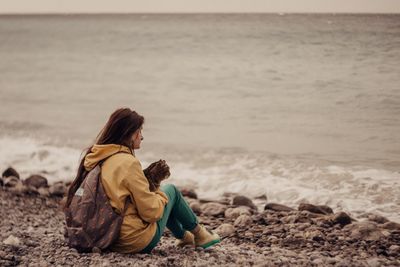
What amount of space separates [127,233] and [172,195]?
462 millimetres

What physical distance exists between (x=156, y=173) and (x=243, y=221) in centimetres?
250

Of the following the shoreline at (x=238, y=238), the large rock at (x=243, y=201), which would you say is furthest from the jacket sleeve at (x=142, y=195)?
the large rock at (x=243, y=201)

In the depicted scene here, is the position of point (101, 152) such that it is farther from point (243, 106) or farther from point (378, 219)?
point (243, 106)

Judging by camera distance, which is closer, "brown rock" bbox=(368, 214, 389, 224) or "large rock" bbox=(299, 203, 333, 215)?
"brown rock" bbox=(368, 214, 389, 224)

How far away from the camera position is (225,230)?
5848 mm

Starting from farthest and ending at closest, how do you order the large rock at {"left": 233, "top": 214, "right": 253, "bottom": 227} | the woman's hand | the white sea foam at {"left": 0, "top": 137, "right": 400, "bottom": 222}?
1. the white sea foam at {"left": 0, "top": 137, "right": 400, "bottom": 222}
2. the large rock at {"left": 233, "top": 214, "right": 253, "bottom": 227}
3. the woman's hand

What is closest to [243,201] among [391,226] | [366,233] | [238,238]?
[238,238]

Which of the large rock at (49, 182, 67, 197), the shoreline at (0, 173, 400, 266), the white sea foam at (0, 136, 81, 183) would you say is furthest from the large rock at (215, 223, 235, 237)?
the white sea foam at (0, 136, 81, 183)

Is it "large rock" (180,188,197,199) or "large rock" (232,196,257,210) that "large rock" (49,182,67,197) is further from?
"large rock" (232,196,257,210)

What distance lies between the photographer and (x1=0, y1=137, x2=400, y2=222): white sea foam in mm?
7660

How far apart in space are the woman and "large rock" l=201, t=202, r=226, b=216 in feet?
9.05

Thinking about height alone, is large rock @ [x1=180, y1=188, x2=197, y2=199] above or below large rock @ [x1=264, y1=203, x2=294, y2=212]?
below

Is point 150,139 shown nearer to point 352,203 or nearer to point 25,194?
point 25,194

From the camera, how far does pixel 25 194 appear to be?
7.65 m
